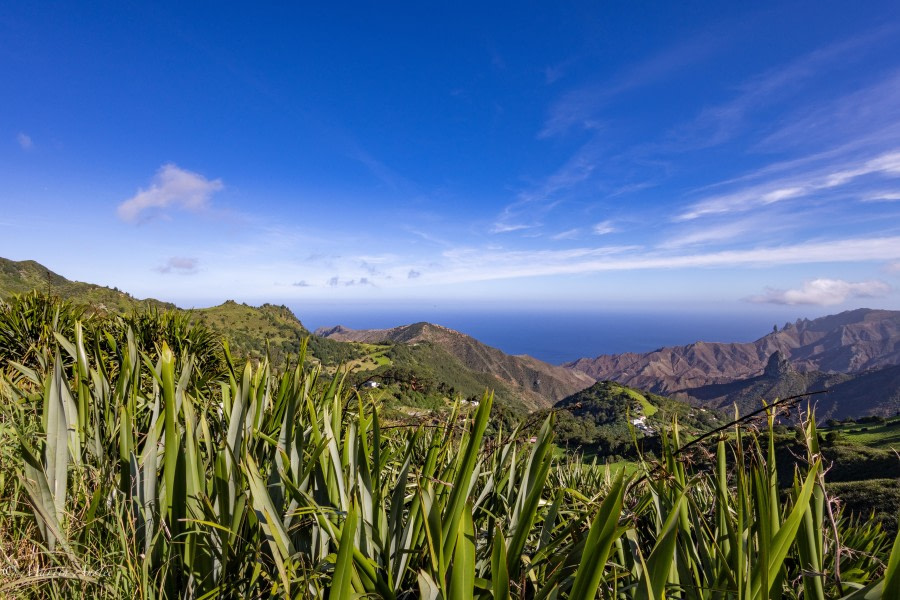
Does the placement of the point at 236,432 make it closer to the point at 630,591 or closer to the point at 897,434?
the point at 630,591

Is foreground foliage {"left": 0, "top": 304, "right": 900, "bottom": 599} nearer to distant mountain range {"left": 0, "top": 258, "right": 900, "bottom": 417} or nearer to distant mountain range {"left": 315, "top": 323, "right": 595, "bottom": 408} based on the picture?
distant mountain range {"left": 0, "top": 258, "right": 900, "bottom": 417}

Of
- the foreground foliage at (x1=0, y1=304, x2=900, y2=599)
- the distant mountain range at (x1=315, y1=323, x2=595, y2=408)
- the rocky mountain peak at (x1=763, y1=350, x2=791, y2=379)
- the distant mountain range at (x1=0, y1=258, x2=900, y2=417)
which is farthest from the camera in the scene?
the distant mountain range at (x1=315, y1=323, x2=595, y2=408)

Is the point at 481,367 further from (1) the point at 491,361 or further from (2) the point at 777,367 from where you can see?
(2) the point at 777,367

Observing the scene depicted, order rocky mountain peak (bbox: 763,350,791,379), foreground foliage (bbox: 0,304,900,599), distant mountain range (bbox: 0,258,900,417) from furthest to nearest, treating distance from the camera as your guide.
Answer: rocky mountain peak (bbox: 763,350,791,379) < distant mountain range (bbox: 0,258,900,417) < foreground foliage (bbox: 0,304,900,599)

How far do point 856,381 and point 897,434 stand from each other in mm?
96509

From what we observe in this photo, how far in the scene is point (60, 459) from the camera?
60.2 inches

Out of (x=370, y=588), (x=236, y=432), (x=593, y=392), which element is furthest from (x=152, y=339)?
(x=593, y=392)

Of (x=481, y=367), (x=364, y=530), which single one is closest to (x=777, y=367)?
(x=481, y=367)

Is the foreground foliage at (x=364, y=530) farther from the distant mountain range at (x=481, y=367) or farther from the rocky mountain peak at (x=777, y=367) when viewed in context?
the rocky mountain peak at (x=777, y=367)

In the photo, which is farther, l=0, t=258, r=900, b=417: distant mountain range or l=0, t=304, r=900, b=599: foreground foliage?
l=0, t=258, r=900, b=417: distant mountain range

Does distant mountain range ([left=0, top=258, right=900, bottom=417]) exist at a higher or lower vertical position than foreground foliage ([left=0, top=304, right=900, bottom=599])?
lower

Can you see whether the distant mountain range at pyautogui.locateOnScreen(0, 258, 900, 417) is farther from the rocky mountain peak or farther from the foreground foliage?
the foreground foliage

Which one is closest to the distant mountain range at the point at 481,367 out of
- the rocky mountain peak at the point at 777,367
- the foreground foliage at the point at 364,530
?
the rocky mountain peak at the point at 777,367

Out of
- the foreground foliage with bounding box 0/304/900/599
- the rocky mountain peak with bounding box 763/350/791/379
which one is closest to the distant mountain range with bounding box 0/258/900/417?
the rocky mountain peak with bounding box 763/350/791/379
